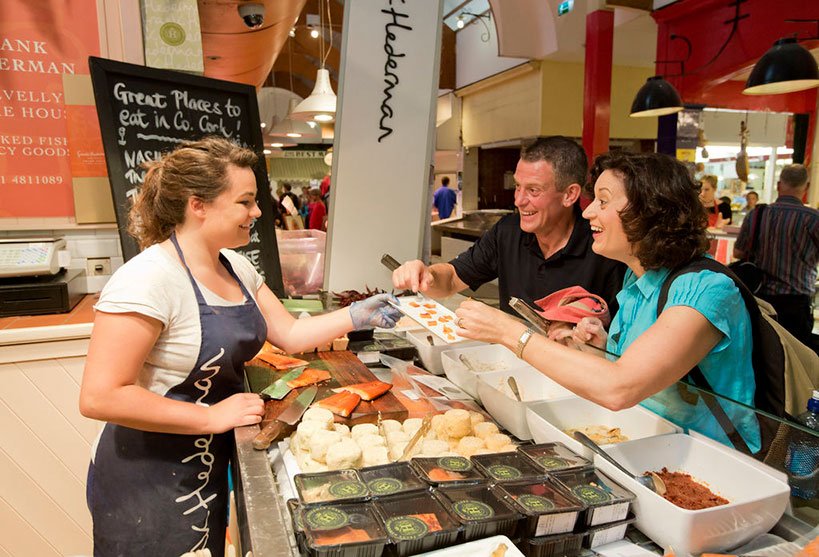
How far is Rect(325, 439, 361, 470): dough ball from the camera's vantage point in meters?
1.44

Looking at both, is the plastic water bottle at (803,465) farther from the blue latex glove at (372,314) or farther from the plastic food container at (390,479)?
the blue latex glove at (372,314)

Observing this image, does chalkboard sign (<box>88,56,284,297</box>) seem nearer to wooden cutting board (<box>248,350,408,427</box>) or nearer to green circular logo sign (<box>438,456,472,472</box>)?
wooden cutting board (<box>248,350,408,427</box>)

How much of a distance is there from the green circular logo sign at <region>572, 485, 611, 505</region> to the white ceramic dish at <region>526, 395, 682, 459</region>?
175mm

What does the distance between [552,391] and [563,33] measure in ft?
29.8

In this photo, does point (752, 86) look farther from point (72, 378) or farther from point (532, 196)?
point (72, 378)

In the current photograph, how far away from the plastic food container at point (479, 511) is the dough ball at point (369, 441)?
0.34 m

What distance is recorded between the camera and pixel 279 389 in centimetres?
196

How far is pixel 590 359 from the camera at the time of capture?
1.51m

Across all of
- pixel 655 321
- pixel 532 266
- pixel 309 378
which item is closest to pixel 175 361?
pixel 309 378

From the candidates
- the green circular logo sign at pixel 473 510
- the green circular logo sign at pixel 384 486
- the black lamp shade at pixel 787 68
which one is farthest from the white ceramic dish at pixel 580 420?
the black lamp shade at pixel 787 68

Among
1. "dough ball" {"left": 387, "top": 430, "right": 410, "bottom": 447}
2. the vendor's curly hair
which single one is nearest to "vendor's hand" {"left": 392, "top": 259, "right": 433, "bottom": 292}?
the vendor's curly hair

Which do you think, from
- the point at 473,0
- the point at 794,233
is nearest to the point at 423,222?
the point at 794,233

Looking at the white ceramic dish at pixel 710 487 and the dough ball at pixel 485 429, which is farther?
the dough ball at pixel 485 429

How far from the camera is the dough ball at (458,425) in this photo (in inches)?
63.9
